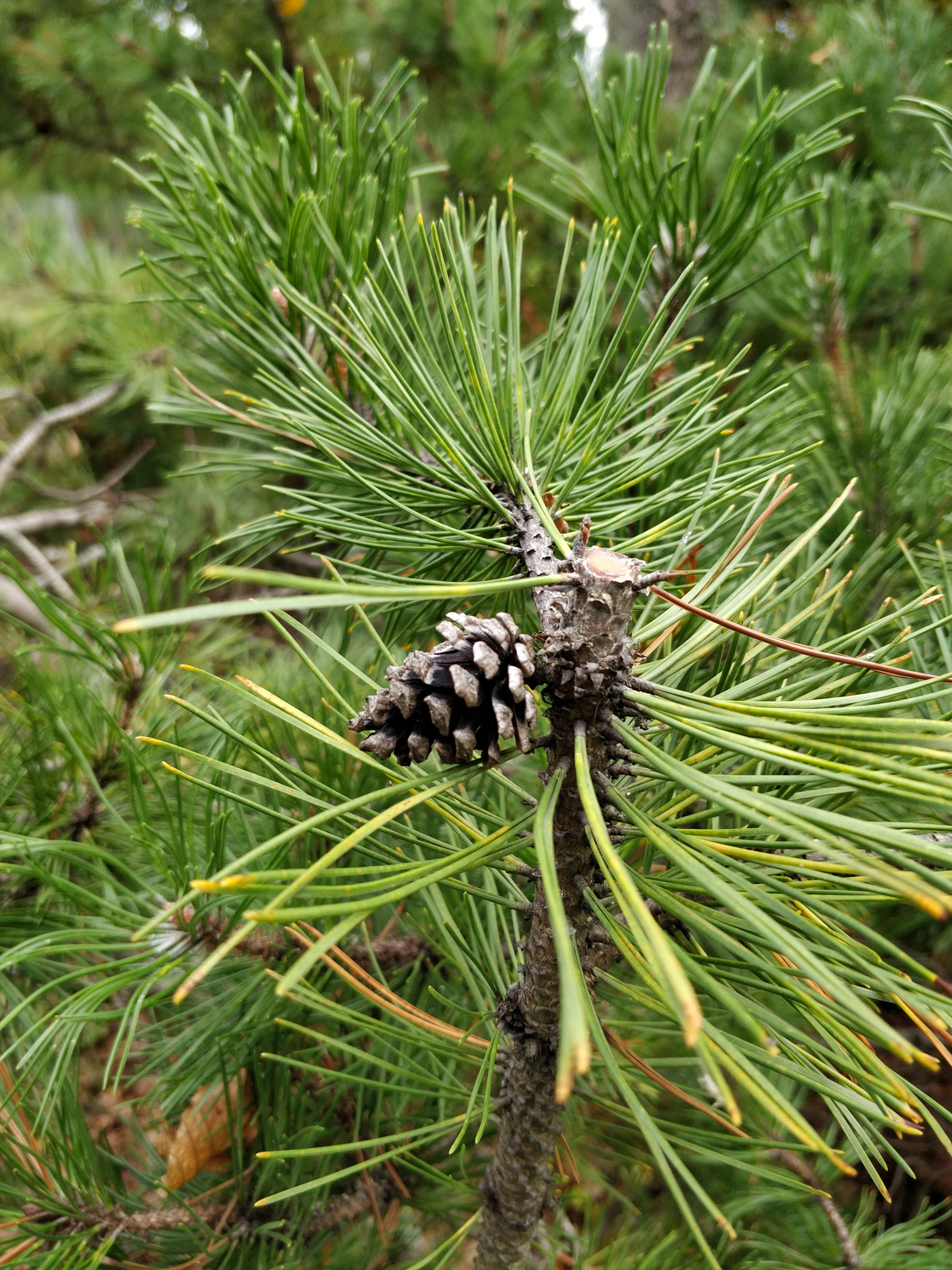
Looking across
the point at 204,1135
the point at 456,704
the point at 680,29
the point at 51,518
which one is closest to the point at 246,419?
the point at 456,704

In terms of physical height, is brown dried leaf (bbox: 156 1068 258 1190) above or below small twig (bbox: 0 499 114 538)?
below

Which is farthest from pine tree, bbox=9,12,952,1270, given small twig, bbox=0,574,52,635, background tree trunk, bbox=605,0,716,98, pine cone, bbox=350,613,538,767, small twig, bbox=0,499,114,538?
background tree trunk, bbox=605,0,716,98

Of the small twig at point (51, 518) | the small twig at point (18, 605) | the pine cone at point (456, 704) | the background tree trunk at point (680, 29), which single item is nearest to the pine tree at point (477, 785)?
the pine cone at point (456, 704)

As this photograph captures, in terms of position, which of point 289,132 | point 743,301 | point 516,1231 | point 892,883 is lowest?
point 516,1231

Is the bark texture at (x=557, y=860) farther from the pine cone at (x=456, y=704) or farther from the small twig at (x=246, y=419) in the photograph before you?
the small twig at (x=246, y=419)

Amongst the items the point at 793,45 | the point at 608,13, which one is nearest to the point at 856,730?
the point at 793,45

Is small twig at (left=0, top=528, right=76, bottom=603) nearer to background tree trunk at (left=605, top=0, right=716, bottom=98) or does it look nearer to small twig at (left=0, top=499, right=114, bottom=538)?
small twig at (left=0, top=499, right=114, bottom=538)

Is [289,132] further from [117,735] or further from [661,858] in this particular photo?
[661,858]

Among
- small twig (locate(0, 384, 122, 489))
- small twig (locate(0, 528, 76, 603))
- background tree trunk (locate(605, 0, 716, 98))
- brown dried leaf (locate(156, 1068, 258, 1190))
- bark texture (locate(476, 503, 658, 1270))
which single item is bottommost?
brown dried leaf (locate(156, 1068, 258, 1190))
